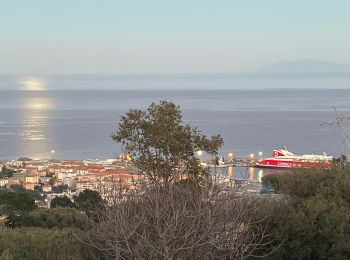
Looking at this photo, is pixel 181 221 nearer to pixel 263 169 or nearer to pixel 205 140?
pixel 205 140

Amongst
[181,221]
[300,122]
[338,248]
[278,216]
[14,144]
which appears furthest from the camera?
[300,122]

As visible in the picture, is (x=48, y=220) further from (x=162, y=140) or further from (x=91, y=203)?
(x=162, y=140)

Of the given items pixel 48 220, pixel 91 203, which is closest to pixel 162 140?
pixel 91 203

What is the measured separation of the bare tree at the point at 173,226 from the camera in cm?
586

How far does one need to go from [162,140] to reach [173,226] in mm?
4583

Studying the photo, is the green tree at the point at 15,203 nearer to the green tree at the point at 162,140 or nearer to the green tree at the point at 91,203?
the green tree at the point at 91,203

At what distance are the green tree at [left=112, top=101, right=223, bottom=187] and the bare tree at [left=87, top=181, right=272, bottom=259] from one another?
3.29 m

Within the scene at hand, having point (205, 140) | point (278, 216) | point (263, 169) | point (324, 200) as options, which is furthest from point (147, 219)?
point (263, 169)

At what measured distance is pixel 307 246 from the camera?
273 inches

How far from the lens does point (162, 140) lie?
10.3m

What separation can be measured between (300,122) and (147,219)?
234 ft

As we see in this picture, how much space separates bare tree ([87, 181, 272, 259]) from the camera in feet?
19.2

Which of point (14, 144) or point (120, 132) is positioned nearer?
point (120, 132)

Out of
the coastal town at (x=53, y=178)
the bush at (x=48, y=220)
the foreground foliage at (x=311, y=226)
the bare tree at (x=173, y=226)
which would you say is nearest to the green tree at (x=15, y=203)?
the bush at (x=48, y=220)
